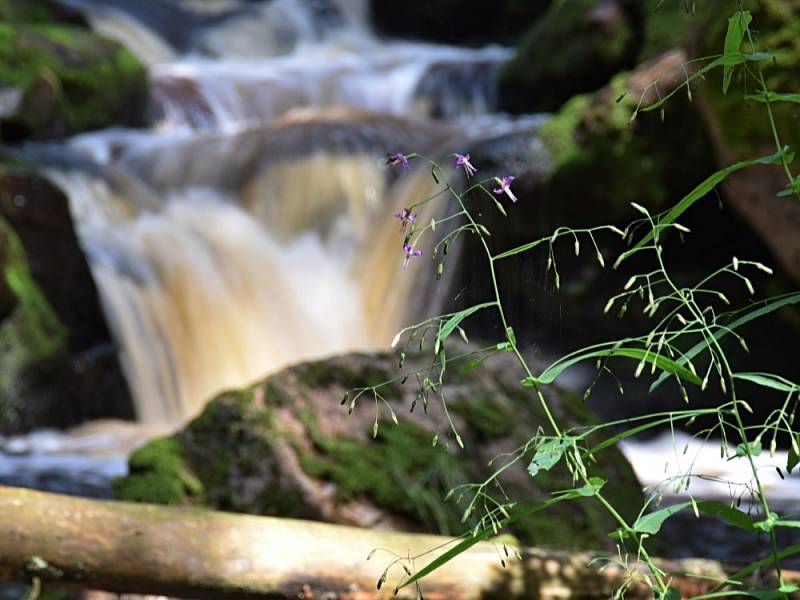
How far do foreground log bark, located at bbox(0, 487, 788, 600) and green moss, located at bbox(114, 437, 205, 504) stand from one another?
1.15 m

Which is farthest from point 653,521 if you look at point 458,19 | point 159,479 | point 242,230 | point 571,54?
point 458,19

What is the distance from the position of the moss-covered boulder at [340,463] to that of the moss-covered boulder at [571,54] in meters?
7.48

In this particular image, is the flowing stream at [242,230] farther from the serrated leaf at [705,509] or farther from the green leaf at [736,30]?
the green leaf at [736,30]

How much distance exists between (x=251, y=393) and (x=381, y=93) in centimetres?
1033

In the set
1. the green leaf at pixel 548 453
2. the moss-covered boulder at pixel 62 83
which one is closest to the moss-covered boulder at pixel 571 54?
the moss-covered boulder at pixel 62 83

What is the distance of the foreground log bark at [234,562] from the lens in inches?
78.0

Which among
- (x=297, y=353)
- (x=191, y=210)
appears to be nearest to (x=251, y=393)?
(x=297, y=353)

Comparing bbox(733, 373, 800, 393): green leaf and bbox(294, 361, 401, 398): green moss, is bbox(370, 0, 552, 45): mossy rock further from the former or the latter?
bbox(733, 373, 800, 393): green leaf

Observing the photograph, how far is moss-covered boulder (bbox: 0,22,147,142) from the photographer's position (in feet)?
33.4

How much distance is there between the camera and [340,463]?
10.7ft

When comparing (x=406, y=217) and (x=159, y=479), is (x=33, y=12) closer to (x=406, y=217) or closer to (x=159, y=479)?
(x=159, y=479)

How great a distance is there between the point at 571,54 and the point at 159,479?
8.48 meters

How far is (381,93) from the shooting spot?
13211 millimetres

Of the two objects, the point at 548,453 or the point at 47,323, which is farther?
the point at 47,323
